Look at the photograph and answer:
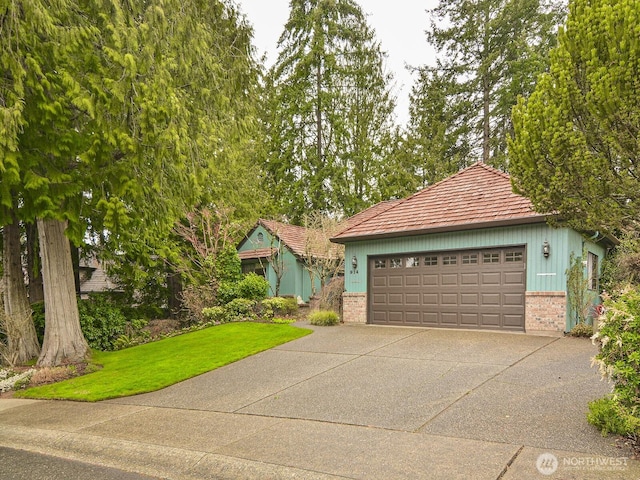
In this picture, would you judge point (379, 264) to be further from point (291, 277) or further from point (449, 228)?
point (291, 277)

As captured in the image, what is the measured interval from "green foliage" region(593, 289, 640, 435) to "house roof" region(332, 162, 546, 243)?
6.99 meters

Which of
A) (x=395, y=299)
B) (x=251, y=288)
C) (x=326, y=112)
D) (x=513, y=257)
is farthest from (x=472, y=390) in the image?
(x=326, y=112)

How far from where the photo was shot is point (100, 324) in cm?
1288

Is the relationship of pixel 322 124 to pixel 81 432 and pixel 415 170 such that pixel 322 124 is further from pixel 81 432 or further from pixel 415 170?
pixel 81 432

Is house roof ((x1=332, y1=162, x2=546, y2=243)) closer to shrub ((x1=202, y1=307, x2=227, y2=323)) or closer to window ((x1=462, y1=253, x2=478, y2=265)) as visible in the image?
window ((x1=462, y1=253, x2=478, y2=265))

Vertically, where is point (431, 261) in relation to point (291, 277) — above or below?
above

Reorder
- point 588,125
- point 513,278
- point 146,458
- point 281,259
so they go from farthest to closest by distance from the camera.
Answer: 1. point 281,259
2. point 513,278
3. point 588,125
4. point 146,458

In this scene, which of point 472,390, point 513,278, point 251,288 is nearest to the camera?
point 472,390

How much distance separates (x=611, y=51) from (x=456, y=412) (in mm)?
4540

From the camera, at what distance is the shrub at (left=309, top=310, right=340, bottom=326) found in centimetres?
1354

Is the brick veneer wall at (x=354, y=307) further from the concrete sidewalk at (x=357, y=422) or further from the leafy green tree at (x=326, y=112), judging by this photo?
the leafy green tree at (x=326, y=112)

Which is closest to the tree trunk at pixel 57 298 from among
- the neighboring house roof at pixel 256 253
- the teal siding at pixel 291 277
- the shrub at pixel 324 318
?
the shrub at pixel 324 318

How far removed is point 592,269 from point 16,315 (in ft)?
51.1

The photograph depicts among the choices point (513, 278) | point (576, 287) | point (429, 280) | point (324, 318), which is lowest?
point (324, 318)
